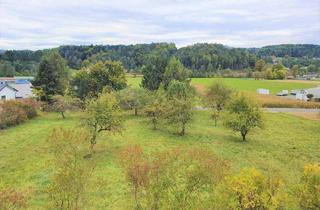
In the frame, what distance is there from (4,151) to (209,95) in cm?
3090

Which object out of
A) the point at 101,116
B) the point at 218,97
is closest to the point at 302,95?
the point at 218,97

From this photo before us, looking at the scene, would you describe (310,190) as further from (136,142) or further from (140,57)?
(140,57)

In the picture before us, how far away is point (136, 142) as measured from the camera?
110 feet

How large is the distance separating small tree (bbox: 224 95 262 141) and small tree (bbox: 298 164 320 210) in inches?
723

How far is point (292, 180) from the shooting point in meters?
24.3

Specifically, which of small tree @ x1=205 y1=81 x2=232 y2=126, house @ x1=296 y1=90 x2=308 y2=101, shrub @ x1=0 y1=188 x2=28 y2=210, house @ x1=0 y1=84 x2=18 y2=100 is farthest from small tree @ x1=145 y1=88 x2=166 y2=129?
house @ x1=296 y1=90 x2=308 y2=101

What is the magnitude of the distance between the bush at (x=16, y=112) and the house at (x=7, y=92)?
16528mm

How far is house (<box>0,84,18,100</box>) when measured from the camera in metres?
62.3

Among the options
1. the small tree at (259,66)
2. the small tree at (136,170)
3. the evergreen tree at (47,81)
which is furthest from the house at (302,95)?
the small tree at (136,170)

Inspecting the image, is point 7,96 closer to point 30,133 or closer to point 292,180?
point 30,133

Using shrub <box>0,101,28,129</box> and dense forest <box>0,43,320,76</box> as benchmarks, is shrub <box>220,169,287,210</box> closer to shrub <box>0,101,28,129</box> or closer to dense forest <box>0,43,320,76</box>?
shrub <box>0,101,28,129</box>

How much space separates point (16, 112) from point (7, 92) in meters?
21.7

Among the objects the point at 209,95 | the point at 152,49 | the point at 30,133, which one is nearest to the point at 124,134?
the point at 30,133

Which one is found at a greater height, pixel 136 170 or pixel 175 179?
pixel 136 170
